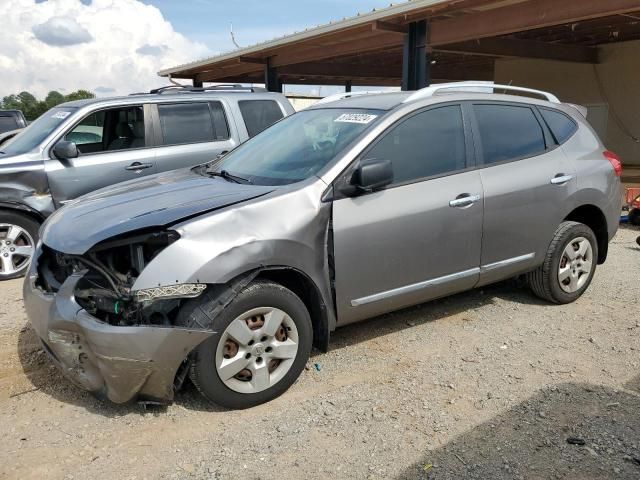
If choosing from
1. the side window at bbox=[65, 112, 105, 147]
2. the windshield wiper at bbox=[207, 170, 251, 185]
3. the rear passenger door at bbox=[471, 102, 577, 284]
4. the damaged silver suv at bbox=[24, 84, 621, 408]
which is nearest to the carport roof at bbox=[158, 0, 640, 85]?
the rear passenger door at bbox=[471, 102, 577, 284]

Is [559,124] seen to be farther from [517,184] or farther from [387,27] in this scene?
[387,27]

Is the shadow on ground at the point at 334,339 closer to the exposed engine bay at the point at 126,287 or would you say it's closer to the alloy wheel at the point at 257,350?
the alloy wheel at the point at 257,350

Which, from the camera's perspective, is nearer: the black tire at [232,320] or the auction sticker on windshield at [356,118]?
the black tire at [232,320]

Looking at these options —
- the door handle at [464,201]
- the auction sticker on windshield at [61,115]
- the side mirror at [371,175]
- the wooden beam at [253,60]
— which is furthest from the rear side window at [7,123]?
the door handle at [464,201]

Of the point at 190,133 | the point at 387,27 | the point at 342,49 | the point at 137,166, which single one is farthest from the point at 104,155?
the point at 342,49

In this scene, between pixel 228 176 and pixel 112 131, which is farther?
pixel 112 131

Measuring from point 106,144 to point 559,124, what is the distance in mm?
4811

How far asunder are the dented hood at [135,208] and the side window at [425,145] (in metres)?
0.89

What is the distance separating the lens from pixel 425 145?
12.9 feet

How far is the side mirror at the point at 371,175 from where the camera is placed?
135 inches

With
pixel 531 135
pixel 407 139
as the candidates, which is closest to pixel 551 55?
pixel 531 135

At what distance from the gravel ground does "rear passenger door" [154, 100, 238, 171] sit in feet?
9.25

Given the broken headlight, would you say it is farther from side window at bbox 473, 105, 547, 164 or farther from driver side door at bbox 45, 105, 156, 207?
driver side door at bbox 45, 105, 156, 207

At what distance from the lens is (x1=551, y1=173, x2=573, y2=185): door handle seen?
452 cm
